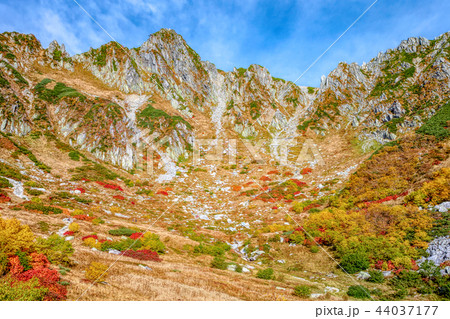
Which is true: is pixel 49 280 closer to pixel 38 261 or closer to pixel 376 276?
pixel 38 261

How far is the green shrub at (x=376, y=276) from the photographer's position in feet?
37.7

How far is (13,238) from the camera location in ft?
28.7

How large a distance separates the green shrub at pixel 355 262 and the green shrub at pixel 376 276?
4.23ft

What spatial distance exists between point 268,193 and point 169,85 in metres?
63.4

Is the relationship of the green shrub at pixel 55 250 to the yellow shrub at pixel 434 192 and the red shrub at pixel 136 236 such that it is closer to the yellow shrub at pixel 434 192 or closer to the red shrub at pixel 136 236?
the red shrub at pixel 136 236

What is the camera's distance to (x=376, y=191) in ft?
73.0

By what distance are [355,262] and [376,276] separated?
1938 millimetres

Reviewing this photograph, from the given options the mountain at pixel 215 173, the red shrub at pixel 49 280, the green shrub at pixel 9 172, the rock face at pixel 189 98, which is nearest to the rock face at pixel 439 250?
the mountain at pixel 215 173

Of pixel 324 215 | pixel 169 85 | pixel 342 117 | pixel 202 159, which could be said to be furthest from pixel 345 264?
pixel 169 85

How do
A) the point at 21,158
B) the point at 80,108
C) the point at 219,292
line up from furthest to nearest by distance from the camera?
the point at 80,108
the point at 21,158
the point at 219,292

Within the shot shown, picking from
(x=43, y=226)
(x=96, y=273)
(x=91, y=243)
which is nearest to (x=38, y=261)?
(x=96, y=273)

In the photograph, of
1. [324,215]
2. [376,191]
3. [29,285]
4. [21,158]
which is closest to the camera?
[29,285]

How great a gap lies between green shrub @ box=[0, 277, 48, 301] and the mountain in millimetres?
619

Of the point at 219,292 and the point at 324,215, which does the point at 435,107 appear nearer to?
the point at 324,215
